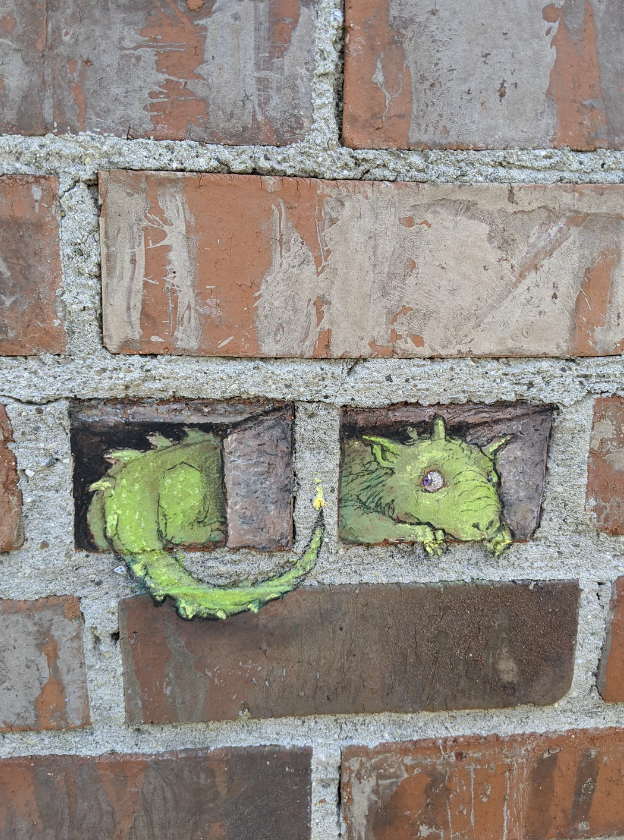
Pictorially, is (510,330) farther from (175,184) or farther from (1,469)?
(1,469)

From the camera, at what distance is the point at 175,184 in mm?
353

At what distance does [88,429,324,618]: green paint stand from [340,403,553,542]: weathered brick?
0.23ft

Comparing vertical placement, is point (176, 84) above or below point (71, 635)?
above

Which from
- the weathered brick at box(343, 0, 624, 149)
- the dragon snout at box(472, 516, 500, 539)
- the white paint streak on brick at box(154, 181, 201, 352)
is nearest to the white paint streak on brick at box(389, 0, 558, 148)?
the weathered brick at box(343, 0, 624, 149)

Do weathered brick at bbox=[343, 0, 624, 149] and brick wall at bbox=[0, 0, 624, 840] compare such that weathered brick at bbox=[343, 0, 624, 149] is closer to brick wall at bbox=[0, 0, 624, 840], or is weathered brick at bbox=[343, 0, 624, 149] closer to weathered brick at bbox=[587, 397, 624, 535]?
brick wall at bbox=[0, 0, 624, 840]

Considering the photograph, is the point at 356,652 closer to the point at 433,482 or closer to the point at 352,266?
the point at 433,482

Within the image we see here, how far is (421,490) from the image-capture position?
0.41 meters

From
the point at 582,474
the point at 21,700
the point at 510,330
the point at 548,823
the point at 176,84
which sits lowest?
the point at 548,823

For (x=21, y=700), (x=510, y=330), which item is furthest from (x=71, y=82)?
(x=21, y=700)

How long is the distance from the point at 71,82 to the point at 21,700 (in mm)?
422

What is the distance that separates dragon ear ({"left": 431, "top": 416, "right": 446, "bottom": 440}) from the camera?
1.31 feet

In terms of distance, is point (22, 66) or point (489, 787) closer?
point (22, 66)

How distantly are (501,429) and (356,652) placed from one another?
0.65 feet

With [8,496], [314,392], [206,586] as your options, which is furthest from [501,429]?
[8,496]
